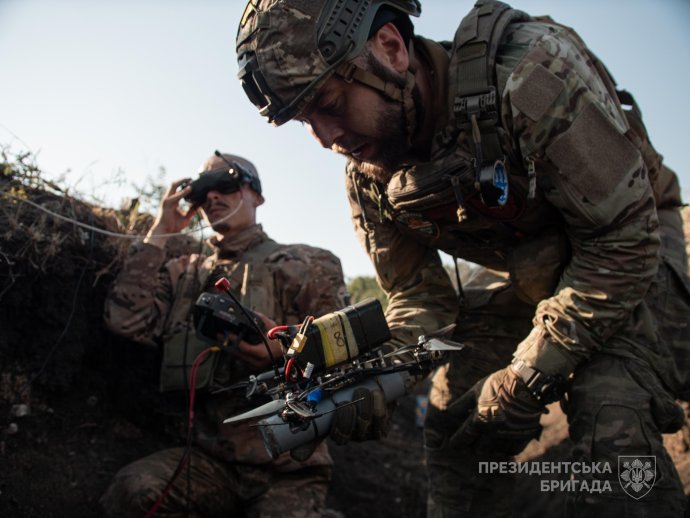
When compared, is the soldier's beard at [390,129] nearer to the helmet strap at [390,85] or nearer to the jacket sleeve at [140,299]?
the helmet strap at [390,85]

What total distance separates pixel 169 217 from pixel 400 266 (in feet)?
5.79

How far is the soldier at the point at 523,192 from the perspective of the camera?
229cm

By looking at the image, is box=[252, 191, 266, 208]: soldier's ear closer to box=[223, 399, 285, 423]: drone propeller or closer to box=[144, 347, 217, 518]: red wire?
box=[144, 347, 217, 518]: red wire

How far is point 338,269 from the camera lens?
394cm

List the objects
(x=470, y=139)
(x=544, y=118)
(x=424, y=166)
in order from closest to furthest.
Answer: (x=544, y=118) < (x=470, y=139) < (x=424, y=166)

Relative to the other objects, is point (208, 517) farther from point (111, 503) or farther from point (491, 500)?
point (491, 500)

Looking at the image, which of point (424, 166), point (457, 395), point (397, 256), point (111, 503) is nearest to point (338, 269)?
point (397, 256)

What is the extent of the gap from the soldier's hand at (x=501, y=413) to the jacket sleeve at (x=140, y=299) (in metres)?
2.16

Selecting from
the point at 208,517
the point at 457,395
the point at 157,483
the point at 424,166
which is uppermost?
the point at 424,166

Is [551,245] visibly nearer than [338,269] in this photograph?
Yes

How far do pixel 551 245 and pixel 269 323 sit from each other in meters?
1.49

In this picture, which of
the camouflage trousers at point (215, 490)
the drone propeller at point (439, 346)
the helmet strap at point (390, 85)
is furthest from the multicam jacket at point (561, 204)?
the camouflage trousers at point (215, 490)

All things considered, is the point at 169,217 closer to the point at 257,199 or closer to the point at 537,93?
the point at 257,199

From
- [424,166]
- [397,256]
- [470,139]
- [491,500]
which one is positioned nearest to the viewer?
[470,139]
